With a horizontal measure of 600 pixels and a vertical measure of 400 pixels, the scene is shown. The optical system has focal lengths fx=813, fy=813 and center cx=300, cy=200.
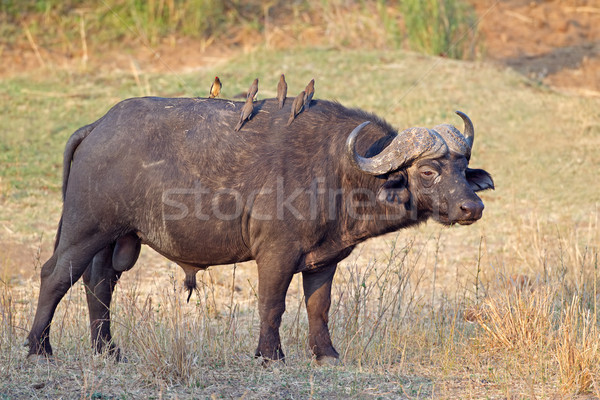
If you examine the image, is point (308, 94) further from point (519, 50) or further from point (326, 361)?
point (519, 50)

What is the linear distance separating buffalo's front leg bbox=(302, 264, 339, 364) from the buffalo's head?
862 mm

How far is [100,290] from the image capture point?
20.8 feet

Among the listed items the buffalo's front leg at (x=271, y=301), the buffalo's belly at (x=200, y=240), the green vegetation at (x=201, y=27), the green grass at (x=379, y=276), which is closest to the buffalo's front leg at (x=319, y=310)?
the green grass at (x=379, y=276)

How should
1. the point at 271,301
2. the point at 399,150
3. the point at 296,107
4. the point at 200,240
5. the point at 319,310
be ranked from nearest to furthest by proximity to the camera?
the point at 399,150 → the point at 271,301 → the point at 200,240 → the point at 296,107 → the point at 319,310

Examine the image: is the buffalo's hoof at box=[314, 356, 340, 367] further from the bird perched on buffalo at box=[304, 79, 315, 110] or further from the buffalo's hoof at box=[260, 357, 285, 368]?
the bird perched on buffalo at box=[304, 79, 315, 110]

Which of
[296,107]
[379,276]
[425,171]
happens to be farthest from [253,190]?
[379,276]

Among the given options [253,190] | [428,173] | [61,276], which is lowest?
[61,276]

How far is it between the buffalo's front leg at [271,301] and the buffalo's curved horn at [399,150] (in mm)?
885

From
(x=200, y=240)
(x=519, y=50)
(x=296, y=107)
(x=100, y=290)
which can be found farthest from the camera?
(x=519, y=50)

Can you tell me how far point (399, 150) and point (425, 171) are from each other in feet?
0.80

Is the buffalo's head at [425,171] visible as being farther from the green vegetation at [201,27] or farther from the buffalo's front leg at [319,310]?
the green vegetation at [201,27]

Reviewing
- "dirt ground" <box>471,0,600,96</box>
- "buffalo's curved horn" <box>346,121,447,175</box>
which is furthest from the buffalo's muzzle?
"dirt ground" <box>471,0,600,96</box>

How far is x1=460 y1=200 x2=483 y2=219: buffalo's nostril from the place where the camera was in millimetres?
5457

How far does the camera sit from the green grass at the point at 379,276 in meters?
5.46
